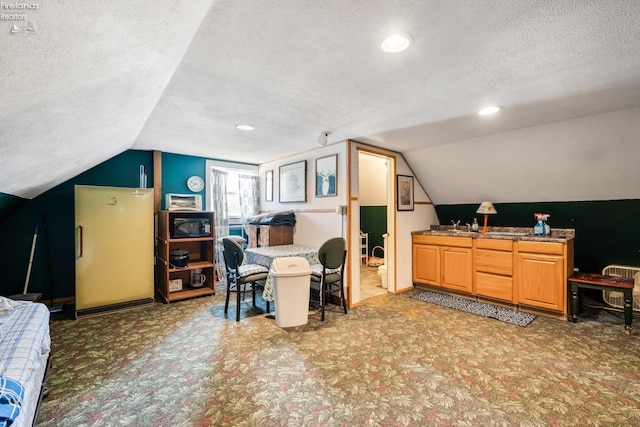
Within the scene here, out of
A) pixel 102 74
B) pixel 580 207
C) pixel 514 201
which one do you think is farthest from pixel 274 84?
pixel 580 207

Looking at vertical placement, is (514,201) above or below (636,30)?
below

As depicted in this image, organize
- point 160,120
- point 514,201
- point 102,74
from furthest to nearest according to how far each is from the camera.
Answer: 1. point 514,201
2. point 160,120
3. point 102,74

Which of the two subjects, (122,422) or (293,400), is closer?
→ (122,422)

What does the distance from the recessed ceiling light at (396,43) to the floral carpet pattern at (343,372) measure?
2.30 metres

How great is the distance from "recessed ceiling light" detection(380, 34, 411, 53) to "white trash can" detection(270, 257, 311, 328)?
2.24m

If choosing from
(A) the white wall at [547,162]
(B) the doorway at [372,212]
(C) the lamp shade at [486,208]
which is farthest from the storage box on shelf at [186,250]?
(C) the lamp shade at [486,208]

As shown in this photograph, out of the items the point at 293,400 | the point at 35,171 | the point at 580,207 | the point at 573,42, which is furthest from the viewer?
the point at 580,207

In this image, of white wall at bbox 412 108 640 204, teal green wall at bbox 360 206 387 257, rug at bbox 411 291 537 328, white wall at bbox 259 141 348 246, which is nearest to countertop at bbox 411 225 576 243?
white wall at bbox 412 108 640 204

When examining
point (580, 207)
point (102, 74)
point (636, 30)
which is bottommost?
point (580, 207)

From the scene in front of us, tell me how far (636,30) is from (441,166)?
9.59 ft

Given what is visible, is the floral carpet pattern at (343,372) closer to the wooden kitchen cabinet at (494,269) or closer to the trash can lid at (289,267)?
the wooden kitchen cabinet at (494,269)

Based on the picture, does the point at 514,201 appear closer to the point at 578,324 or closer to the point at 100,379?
the point at 578,324

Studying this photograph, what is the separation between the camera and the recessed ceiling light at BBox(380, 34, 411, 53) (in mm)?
1562

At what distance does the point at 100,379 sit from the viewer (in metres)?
2.17
